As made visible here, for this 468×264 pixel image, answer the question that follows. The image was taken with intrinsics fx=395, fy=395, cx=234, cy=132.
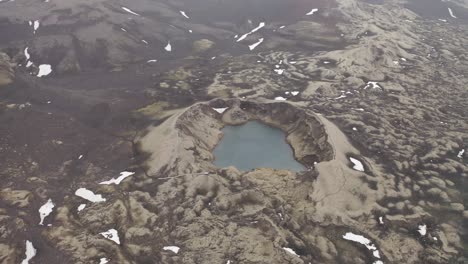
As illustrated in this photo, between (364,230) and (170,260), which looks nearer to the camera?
(170,260)

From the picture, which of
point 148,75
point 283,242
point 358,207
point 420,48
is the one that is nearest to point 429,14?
point 420,48

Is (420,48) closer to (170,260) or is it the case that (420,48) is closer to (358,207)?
(358,207)

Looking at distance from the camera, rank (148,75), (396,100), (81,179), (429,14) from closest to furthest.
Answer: (81,179) < (396,100) < (148,75) < (429,14)

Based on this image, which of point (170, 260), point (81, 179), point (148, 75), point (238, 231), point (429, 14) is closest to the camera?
point (170, 260)

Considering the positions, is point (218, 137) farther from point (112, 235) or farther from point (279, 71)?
point (279, 71)

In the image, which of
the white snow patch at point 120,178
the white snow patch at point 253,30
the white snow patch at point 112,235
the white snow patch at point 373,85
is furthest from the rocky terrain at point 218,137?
the white snow patch at point 253,30

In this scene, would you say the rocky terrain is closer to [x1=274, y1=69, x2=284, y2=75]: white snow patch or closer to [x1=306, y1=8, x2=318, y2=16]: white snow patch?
[x1=274, y1=69, x2=284, y2=75]: white snow patch

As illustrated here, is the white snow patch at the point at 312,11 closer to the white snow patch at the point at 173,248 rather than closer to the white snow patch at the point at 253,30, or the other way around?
the white snow patch at the point at 253,30
